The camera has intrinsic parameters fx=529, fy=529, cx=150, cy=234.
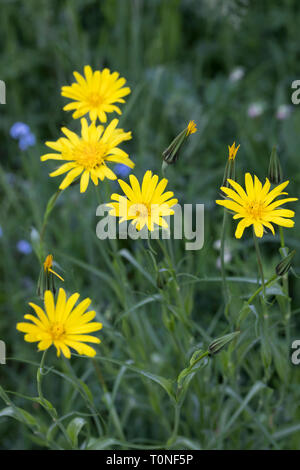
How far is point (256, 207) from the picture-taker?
687mm

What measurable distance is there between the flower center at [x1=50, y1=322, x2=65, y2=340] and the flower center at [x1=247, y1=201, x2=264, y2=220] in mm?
274

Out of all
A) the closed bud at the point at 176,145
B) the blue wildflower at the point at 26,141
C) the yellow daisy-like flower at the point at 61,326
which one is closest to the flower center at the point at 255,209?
the closed bud at the point at 176,145

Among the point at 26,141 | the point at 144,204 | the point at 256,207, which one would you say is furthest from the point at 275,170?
the point at 26,141

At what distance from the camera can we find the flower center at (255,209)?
67 cm

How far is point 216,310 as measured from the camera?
52.3 inches

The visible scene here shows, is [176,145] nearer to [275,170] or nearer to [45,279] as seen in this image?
[275,170]

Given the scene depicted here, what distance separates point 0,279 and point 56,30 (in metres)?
0.93

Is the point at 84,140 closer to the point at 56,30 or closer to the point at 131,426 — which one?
the point at 131,426

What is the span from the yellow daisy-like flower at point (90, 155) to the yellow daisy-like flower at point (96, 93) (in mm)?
54

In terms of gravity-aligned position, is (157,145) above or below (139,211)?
above

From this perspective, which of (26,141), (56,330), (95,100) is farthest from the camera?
(26,141)

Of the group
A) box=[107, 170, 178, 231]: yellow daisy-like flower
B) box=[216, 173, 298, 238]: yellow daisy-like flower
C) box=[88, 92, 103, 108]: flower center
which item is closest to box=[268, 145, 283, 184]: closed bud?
box=[216, 173, 298, 238]: yellow daisy-like flower

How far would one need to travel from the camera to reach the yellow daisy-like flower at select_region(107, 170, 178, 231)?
25.9 inches

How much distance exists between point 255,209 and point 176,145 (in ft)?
0.46
